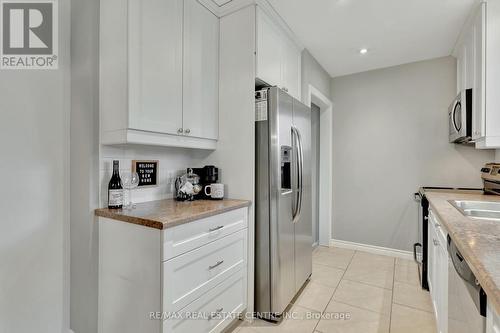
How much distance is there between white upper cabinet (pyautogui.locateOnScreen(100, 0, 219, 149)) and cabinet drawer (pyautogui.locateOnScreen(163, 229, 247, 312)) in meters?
0.74

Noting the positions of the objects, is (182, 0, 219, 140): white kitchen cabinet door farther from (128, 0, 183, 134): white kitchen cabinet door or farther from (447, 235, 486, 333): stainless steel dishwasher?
(447, 235, 486, 333): stainless steel dishwasher

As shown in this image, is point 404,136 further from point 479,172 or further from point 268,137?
point 268,137

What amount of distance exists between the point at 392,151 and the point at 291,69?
1.78m

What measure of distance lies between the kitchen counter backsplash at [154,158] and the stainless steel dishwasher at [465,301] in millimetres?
1771

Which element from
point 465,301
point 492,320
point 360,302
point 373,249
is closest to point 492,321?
point 492,320

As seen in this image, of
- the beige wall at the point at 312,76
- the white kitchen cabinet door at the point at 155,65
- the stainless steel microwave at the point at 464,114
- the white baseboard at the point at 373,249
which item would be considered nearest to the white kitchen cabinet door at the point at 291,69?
the beige wall at the point at 312,76

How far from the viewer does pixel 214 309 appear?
5.18 ft

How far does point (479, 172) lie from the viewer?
2.70 m

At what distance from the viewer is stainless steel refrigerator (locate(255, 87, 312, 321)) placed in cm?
185

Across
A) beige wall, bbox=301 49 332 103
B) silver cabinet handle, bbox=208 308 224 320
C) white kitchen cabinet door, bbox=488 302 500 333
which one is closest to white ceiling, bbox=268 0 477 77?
beige wall, bbox=301 49 332 103

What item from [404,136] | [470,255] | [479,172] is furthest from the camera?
[404,136]

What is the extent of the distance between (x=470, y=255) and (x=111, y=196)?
177 cm

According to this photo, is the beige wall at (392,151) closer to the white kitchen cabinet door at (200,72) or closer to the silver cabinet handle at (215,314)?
the white kitchen cabinet door at (200,72)

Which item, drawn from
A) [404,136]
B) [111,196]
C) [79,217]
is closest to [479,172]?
[404,136]
